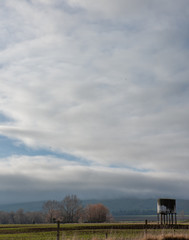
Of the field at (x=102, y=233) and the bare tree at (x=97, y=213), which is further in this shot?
the bare tree at (x=97, y=213)

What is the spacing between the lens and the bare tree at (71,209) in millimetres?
174125

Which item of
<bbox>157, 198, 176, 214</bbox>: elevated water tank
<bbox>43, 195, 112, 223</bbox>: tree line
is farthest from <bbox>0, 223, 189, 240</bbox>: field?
<bbox>43, 195, 112, 223</bbox>: tree line

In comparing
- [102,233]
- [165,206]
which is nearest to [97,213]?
[165,206]

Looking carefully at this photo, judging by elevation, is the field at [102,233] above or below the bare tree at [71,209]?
above

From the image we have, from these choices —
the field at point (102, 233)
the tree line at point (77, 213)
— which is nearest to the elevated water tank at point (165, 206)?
the field at point (102, 233)

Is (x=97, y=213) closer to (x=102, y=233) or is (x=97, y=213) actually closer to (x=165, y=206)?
(x=165, y=206)

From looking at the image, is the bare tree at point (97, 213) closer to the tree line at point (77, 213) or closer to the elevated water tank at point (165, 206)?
the tree line at point (77, 213)

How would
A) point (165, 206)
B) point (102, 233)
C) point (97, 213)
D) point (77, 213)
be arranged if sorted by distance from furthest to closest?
point (77, 213) → point (97, 213) → point (165, 206) → point (102, 233)

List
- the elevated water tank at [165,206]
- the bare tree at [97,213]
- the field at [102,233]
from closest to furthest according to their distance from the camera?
1. the field at [102,233]
2. the elevated water tank at [165,206]
3. the bare tree at [97,213]

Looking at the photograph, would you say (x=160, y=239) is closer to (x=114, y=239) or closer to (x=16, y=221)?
(x=114, y=239)

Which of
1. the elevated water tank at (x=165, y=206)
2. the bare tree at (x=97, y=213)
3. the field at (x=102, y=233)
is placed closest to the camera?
the field at (x=102, y=233)

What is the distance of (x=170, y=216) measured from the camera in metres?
87.6

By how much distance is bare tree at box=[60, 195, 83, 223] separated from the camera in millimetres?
174125

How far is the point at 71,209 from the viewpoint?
18200 centimetres
